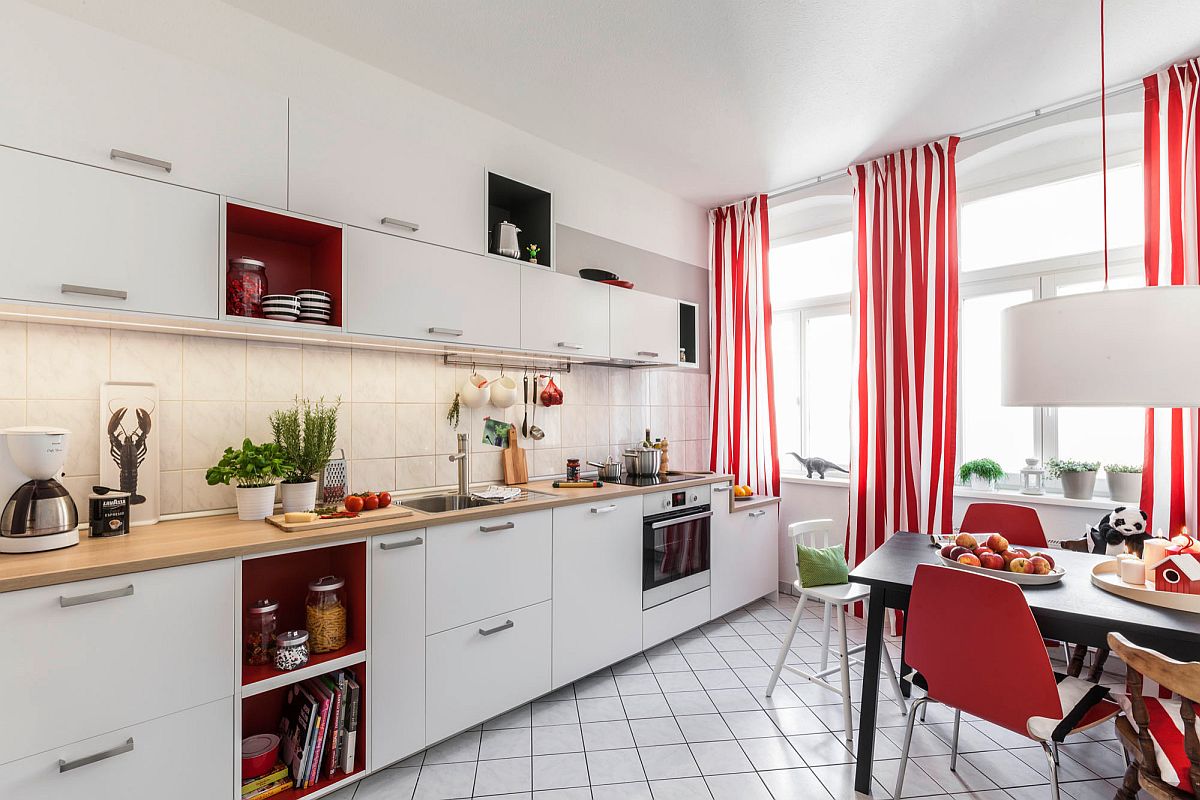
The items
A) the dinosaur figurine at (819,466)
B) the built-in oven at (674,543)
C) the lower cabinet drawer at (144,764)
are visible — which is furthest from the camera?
the dinosaur figurine at (819,466)

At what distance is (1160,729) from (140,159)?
3.32 m

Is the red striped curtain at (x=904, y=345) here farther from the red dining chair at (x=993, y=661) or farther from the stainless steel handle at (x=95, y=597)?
the stainless steel handle at (x=95, y=597)

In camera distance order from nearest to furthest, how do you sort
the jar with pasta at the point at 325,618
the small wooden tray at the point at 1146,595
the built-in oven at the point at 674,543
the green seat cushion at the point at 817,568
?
the small wooden tray at the point at 1146,595
the jar with pasta at the point at 325,618
the green seat cushion at the point at 817,568
the built-in oven at the point at 674,543

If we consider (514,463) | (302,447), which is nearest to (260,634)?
(302,447)

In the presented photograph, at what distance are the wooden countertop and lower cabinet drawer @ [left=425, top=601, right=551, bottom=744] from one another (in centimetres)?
46

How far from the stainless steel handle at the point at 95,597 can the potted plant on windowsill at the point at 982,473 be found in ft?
12.6

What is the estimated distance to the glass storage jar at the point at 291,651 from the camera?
73.7 inches

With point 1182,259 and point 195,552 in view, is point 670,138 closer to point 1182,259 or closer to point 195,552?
point 1182,259

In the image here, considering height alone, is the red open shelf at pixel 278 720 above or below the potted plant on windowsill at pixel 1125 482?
below

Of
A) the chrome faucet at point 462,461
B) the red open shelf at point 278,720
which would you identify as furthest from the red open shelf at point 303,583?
the chrome faucet at point 462,461

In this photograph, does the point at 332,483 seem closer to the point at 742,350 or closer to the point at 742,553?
the point at 742,553

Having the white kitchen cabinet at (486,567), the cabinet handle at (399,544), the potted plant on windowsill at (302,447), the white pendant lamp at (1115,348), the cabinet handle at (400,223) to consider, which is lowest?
the white kitchen cabinet at (486,567)

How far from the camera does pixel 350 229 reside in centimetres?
222

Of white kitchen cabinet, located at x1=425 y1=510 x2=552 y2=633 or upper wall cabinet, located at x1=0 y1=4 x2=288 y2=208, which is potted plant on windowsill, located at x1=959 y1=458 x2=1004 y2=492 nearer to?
white kitchen cabinet, located at x1=425 y1=510 x2=552 y2=633
